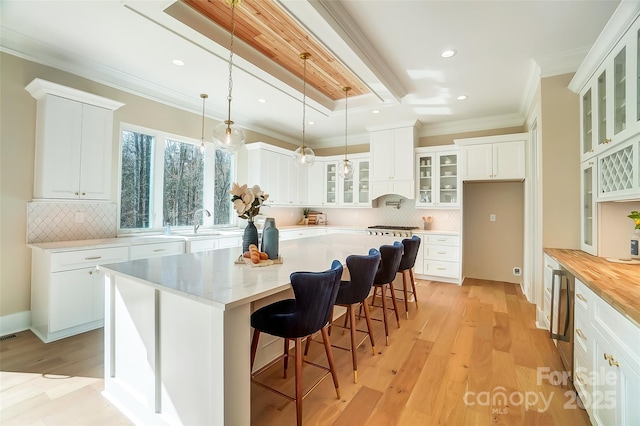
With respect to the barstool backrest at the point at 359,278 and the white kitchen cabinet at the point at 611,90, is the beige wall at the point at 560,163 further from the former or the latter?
the barstool backrest at the point at 359,278

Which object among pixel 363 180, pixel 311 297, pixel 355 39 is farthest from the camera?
pixel 363 180

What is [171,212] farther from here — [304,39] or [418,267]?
[418,267]

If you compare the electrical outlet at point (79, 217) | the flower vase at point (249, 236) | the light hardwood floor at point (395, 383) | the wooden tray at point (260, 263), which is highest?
the electrical outlet at point (79, 217)

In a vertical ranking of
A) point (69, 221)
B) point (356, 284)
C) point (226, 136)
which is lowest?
point (356, 284)

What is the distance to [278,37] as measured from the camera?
9.17 feet

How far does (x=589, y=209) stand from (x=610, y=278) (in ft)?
4.36

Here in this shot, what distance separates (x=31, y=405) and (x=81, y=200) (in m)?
1.97

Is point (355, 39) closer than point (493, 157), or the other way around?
point (355, 39)

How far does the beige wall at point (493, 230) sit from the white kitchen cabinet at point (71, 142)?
5480 millimetres

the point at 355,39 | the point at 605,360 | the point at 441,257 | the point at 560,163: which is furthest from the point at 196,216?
the point at 560,163

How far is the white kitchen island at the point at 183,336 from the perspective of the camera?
1.32 m

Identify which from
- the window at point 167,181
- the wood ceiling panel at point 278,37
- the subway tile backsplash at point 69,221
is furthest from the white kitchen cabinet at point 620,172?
the subway tile backsplash at point 69,221

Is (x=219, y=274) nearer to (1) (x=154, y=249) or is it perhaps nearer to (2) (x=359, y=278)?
(2) (x=359, y=278)

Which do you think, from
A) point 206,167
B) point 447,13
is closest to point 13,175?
point 206,167
